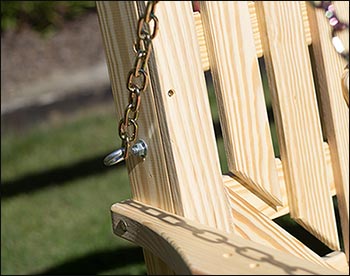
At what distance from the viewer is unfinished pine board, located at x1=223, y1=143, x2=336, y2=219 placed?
5.52 feet

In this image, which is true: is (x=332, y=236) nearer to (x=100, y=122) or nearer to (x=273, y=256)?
(x=273, y=256)

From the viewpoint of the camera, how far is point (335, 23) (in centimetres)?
161

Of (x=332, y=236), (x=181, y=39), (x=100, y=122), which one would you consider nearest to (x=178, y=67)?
(x=181, y=39)

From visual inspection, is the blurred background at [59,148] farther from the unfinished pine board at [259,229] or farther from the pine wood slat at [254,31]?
the pine wood slat at [254,31]

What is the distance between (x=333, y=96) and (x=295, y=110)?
0.10 meters

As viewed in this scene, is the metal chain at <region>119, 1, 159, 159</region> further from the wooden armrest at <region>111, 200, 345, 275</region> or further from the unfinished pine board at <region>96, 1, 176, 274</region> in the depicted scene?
the wooden armrest at <region>111, 200, 345, 275</region>

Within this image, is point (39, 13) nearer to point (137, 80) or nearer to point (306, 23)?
point (306, 23)

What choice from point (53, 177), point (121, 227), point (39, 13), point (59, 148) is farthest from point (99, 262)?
point (39, 13)

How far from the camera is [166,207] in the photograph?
1568 millimetres

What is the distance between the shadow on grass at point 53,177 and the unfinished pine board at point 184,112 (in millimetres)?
3431

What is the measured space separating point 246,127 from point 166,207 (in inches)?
8.3

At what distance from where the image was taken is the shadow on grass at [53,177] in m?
4.97

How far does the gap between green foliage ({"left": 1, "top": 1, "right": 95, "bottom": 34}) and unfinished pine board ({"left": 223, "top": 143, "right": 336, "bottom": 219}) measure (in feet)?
15.0

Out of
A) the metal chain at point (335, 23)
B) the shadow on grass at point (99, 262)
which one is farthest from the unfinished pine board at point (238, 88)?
the shadow on grass at point (99, 262)
